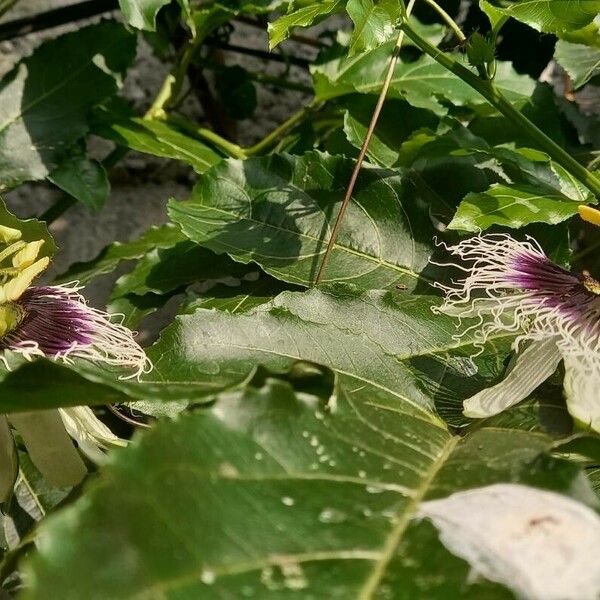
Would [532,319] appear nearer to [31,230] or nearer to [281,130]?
[31,230]

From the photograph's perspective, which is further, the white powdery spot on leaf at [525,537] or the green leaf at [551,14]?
the green leaf at [551,14]

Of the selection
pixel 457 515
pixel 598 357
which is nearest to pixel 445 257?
pixel 598 357

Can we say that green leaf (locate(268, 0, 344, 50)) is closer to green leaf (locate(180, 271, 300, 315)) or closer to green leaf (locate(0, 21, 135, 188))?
green leaf (locate(180, 271, 300, 315))

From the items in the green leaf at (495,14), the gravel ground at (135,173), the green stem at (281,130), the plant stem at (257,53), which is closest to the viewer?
the green leaf at (495,14)

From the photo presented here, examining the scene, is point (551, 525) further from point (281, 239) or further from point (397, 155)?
point (397, 155)

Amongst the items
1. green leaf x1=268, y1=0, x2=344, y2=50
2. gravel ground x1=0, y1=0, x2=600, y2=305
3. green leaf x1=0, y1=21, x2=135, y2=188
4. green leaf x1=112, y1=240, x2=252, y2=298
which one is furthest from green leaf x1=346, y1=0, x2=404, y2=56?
gravel ground x1=0, y1=0, x2=600, y2=305

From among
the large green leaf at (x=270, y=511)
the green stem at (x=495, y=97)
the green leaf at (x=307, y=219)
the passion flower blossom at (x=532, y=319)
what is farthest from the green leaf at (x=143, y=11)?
the large green leaf at (x=270, y=511)

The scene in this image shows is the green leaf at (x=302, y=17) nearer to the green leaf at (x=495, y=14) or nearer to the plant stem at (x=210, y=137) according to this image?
the green leaf at (x=495, y=14)
